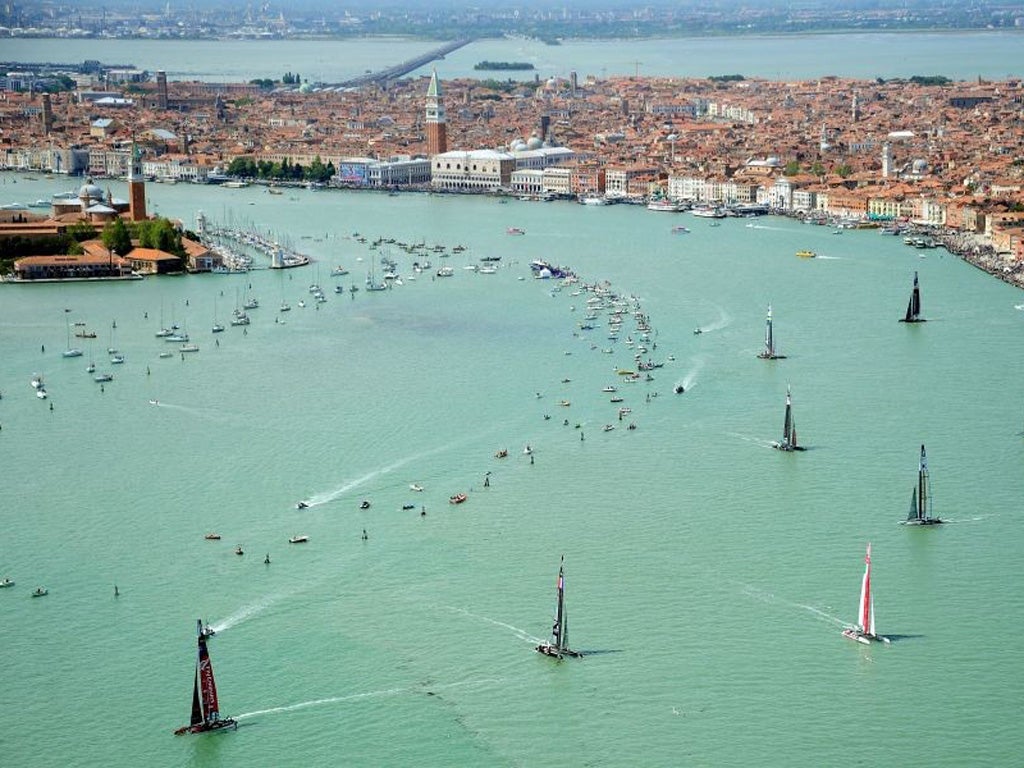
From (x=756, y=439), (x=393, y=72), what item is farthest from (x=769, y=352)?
(x=393, y=72)

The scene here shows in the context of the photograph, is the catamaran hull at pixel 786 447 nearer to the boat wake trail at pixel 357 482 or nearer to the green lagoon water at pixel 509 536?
the green lagoon water at pixel 509 536

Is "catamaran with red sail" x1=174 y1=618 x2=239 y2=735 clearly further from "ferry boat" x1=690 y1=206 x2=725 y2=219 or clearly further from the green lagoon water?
"ferry boat" x1=690 y1=206 x2=725 y2=219

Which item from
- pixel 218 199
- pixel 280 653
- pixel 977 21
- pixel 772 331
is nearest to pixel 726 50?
pixel 977 21

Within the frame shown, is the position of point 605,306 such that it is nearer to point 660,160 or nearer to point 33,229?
point 33,229

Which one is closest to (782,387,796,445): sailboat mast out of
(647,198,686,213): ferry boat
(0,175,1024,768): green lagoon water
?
(0,175,1024,768): green lagoon water

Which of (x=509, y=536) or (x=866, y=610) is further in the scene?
(x=509, y=536)

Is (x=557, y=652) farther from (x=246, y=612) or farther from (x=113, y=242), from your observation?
(x=113, y=242)
